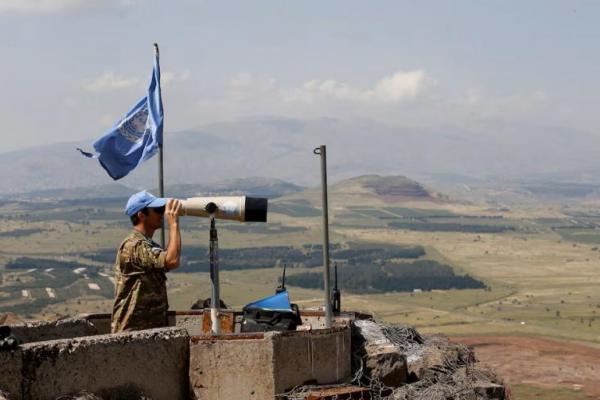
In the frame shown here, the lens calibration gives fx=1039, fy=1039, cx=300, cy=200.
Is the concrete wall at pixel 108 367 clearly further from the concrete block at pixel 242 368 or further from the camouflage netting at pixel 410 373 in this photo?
the camouflage netting at pixel 410 373

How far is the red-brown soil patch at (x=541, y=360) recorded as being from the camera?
3024 inches

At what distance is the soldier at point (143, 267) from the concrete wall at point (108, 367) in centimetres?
33

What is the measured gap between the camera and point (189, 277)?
16412 centimetres

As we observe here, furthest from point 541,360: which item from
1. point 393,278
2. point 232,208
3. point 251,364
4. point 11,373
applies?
point 393,278

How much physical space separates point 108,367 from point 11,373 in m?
1.19

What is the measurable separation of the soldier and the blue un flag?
6226 mm

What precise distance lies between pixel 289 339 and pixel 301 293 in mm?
130171

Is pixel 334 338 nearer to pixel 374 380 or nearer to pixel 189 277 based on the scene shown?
pixel 374 380

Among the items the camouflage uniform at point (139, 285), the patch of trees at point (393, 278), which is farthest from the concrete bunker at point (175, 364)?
the patch of trees at point (393, 278)

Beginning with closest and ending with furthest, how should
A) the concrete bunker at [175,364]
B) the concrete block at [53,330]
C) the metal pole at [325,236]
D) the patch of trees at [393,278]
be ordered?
the concrete bunker at [175,364]
the concrete block at [53,330]
the metal pole at [325,236]
the patch of trees at [393,278]

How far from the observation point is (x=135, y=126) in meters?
17.7

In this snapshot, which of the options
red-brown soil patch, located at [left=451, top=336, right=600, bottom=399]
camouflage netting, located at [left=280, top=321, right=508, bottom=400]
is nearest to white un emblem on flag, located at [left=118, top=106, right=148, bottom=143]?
camouflage netting, located at [left=280, top=321, right=508, bottom=400]

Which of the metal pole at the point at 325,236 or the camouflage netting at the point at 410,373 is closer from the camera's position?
the camouflage netting at the point at 410,373

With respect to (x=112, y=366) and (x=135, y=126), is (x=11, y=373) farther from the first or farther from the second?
(x=135, y=126)
